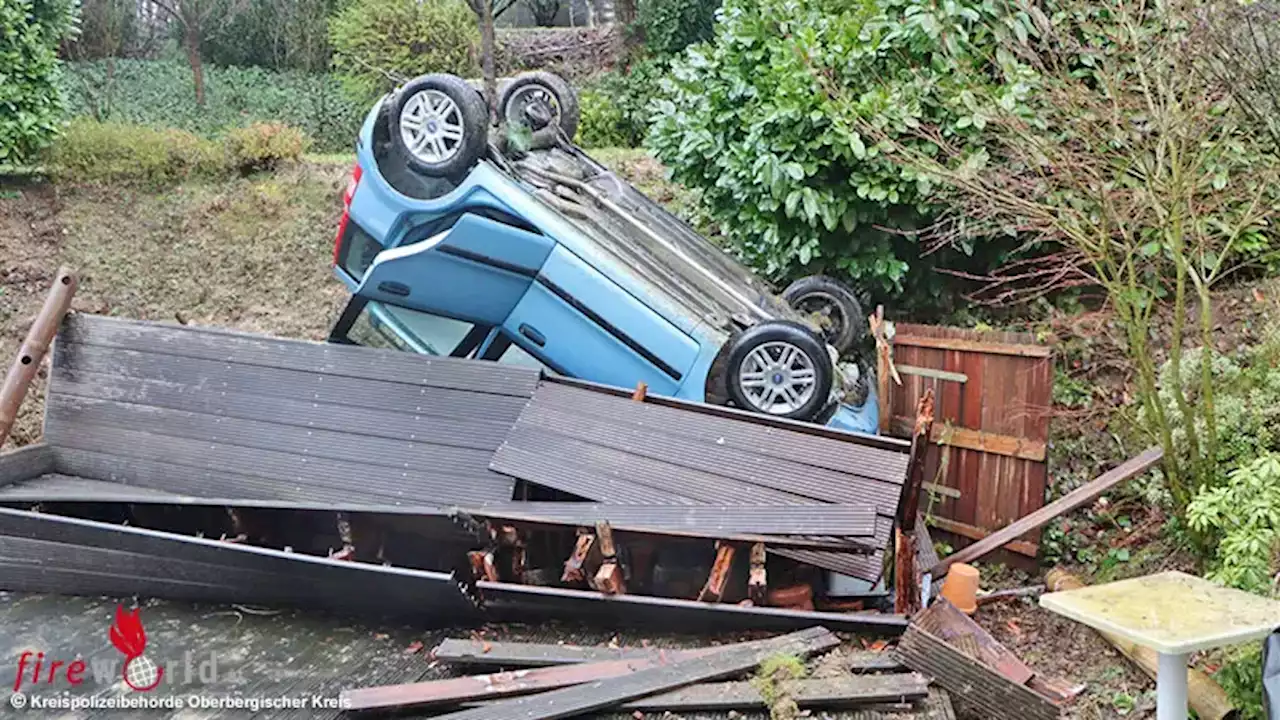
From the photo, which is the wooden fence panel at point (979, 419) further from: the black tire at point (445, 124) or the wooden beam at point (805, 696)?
the black tire at point (445, 124)

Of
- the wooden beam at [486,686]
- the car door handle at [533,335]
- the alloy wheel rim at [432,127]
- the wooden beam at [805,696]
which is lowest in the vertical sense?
the wooden beam at [486,686]

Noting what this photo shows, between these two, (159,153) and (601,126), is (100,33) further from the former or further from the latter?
(601,126)

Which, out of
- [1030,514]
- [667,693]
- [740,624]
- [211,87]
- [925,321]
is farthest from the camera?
[211,87]

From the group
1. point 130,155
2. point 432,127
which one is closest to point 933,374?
point 432,127

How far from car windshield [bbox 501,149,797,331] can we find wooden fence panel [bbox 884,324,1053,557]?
981 millimetres

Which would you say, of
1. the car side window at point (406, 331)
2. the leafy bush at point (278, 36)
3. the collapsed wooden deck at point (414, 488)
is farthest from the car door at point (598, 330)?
the leafy bush at point (278, 36)

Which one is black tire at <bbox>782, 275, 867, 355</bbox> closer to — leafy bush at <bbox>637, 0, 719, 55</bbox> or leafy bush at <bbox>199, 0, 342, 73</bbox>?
leafy bush at <bbox>637, 0, 719, 55</bbox>

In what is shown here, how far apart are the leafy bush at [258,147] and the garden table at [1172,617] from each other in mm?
9421

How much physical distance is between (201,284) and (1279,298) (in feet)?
28.8

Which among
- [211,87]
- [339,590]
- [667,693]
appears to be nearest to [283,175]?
[211,87]

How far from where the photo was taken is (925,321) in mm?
6320

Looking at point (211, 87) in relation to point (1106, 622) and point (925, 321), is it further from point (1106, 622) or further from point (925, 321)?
point (1106, 622)

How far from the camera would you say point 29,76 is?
846 centimetres

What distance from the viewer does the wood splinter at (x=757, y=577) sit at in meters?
3.63
